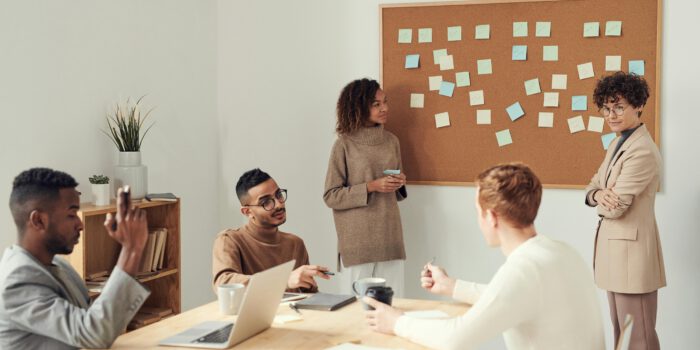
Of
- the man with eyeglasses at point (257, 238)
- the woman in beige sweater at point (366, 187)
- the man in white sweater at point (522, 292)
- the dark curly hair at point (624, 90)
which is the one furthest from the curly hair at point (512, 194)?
the woman in beige sweater at point (366, 187)

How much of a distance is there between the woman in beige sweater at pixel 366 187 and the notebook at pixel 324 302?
159 cm

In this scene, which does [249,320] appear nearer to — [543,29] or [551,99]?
[551,99]

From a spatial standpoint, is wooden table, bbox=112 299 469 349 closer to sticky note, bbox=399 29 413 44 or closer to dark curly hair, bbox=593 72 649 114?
dark curly hair, bbox=593 72 649 114

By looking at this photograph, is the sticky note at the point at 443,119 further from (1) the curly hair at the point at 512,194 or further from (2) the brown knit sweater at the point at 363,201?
(1) the curly hair at the point at 512,194

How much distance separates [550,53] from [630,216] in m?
1.13

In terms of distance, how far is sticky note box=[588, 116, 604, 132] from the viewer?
4.29 m

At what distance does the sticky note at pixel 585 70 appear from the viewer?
430 cm

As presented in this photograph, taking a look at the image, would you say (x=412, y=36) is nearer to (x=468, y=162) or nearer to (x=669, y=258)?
(x=468, y=162)

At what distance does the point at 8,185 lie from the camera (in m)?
3.52

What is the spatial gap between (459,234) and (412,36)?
1.19 m

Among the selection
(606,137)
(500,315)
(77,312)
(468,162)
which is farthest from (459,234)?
(77,312)

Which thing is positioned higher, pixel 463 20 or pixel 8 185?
pixel 463 20

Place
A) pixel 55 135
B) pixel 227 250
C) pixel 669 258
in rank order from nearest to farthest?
pixel 227 250 → pixel 55 135 → pixel 669 258

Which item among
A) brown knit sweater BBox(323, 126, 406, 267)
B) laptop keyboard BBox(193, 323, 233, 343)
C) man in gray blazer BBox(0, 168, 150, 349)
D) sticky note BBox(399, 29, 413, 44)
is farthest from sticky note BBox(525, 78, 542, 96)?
man in gray blazer BBox(0, 168, 150, 349)
